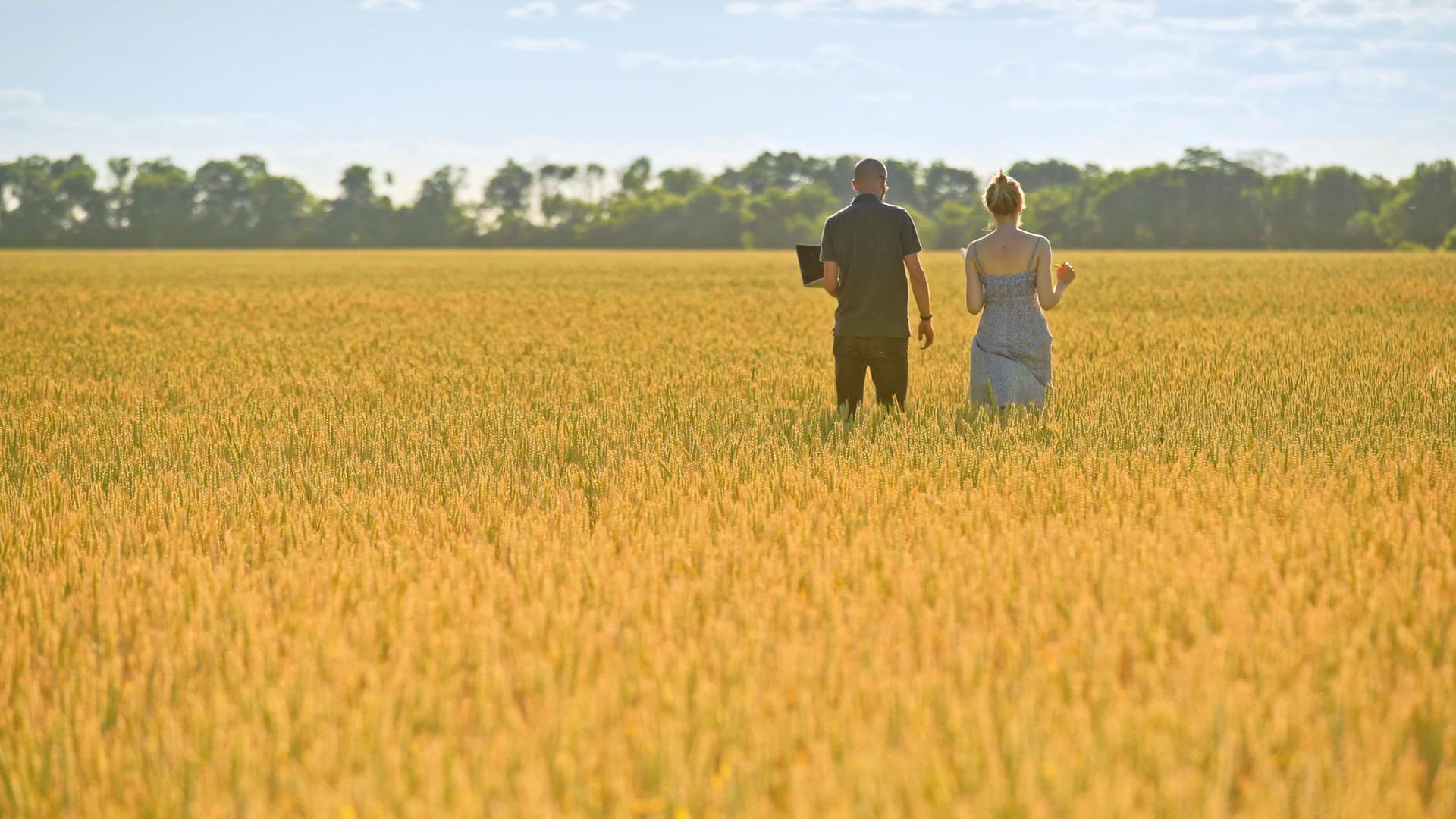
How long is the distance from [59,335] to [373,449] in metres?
12.0

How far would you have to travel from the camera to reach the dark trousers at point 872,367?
7719 mm

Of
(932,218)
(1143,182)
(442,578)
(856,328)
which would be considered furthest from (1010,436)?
(932,218)

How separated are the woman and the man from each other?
15.9 inches

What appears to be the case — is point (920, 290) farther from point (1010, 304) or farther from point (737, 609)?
point (737, 609)

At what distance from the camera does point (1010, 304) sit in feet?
25.1

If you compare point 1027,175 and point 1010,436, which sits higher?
point 1027,175

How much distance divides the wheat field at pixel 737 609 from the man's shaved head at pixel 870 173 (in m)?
→ 1.51

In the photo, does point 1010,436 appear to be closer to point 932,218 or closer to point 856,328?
point 856,328

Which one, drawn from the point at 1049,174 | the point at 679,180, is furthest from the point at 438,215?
the point at 1049,174

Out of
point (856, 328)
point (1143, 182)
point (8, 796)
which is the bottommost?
point (8, 796)

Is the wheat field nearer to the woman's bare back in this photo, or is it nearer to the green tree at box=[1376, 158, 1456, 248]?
the woman's bare back

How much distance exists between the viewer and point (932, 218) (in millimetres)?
145375

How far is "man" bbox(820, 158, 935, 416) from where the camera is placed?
7.48 meters

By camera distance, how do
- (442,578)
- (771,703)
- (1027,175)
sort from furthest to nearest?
1. (1027,175)
2. (442,578)
3. (771,703)
